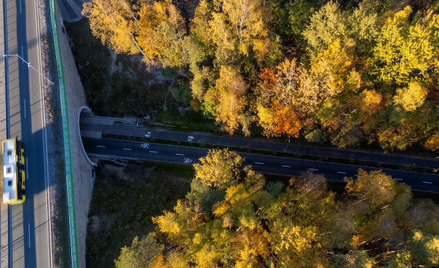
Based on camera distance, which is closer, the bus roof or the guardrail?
the bus roof

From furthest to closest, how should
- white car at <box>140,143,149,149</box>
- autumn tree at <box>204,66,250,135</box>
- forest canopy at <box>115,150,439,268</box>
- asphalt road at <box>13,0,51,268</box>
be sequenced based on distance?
white car at <box>140,143,149,149</box>, autumn tree at <box>204,66,250,135</box>, asphalt road at <box>13,0,51,268</box>, forest canopy at <box>115,150,439,268</box>

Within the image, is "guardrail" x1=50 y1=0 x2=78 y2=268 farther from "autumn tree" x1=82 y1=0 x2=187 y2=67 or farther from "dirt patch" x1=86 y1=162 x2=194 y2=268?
"dirt patch" x1=86 y1=162 x2=194 y2=268

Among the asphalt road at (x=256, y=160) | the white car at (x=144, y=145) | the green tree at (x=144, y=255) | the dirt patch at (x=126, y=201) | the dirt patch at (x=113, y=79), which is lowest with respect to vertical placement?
the green tree at (x=144, y=255)

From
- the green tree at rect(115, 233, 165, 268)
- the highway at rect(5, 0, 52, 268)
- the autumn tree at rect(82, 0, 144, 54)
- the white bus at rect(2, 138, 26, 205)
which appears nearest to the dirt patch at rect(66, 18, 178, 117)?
the autumn tree at rect(82, 0, 144, 54)

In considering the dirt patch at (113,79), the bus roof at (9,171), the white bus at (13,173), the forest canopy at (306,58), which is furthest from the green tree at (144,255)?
the dirt patch at (113,79)

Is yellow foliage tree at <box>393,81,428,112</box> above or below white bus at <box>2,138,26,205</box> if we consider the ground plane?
above

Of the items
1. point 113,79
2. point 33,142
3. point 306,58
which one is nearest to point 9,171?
point 33,142

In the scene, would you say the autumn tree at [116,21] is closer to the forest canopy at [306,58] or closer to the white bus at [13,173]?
the forest canopy at [306,58]
